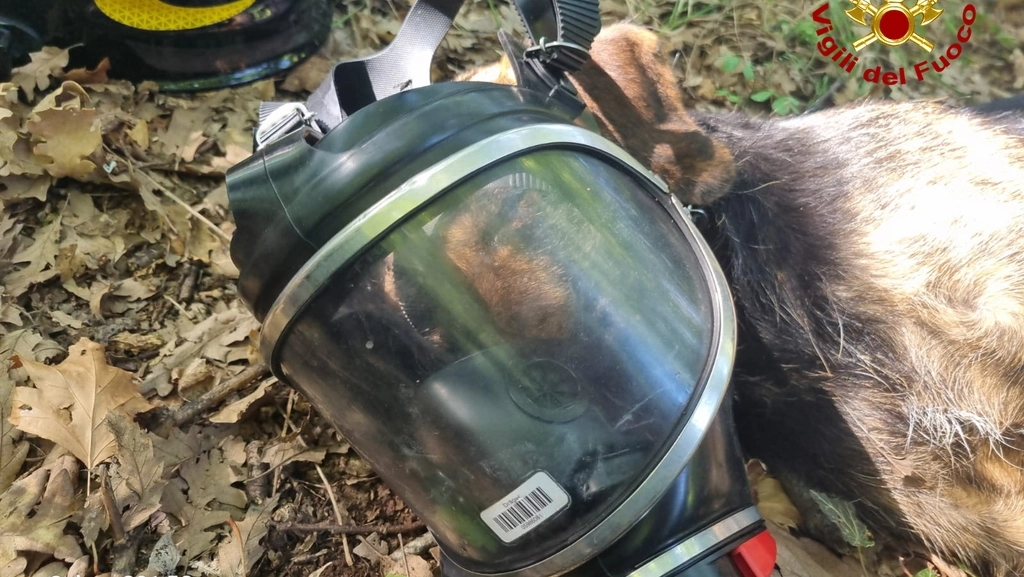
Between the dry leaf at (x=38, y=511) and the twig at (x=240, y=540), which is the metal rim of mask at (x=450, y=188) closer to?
the twig at (x=240, y=540)

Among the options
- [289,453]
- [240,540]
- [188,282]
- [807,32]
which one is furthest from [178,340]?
[807,32]

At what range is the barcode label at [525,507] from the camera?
82cm

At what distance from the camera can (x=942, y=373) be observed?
1.26 m

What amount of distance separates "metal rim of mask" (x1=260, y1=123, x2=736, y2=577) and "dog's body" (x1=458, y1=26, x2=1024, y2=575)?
0.51 m

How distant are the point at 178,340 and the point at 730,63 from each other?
5.35 feet

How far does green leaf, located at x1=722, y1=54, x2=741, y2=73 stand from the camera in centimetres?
198

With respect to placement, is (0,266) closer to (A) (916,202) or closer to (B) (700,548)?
(B) (700,548)

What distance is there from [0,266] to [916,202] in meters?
1.86

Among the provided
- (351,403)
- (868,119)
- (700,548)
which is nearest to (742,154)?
(868,119)

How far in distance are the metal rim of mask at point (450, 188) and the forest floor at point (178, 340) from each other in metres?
0.45

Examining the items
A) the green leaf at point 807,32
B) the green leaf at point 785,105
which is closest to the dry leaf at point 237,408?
the green leaf at point 785,105

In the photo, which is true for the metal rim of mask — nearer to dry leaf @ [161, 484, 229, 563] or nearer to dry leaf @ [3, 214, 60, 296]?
dry leaf @ [161, 484, 229, 563]

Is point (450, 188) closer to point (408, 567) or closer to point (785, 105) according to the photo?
point (408, 567)

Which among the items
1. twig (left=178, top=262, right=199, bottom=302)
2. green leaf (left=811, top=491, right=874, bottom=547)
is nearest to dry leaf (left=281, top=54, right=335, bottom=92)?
twig (left=178, top=262, right=199, bottom=302)
